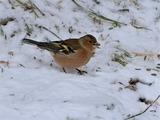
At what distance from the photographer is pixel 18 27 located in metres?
6.65

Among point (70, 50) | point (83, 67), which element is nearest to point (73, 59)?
point (70, 50)

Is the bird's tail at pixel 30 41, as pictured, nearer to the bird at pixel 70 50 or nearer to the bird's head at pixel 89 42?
the bird at pixel 70 50

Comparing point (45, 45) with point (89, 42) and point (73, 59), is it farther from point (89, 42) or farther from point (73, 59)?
point (89, 42)

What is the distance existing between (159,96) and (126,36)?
1589mm

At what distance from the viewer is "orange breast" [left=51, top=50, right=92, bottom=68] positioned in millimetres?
6051

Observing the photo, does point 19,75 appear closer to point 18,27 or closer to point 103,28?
point 18,27

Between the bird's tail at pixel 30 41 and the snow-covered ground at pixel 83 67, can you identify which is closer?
the snow-covered ground at pixel 83 67

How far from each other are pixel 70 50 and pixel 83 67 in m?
0.30

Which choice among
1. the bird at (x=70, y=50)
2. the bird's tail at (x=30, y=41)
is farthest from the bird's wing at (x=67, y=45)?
the bird's tail at (x=30, y=41)

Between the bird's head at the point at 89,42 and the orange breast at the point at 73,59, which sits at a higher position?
the bird's head at the point at 89,42

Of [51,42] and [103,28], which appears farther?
[103,28]

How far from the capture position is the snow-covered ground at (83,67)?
16.3 ft

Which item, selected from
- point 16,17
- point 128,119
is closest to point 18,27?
point 16,17

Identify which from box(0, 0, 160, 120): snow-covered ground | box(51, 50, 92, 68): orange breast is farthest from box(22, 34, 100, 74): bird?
box(0, 0, 160, 120): snow-covered ground
